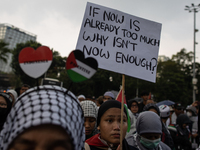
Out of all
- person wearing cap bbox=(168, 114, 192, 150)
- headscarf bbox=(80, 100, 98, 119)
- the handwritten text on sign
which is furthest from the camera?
person wearing cap bbox=(168, 114, 192, 150)

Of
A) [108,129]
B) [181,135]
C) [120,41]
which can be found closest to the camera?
[108,129]

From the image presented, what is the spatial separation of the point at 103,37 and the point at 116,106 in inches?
33.1

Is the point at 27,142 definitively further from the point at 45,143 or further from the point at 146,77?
the point at 146,77

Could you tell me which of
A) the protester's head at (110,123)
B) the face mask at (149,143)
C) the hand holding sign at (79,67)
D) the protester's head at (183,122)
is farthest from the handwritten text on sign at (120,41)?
the protester's head at (183,122)

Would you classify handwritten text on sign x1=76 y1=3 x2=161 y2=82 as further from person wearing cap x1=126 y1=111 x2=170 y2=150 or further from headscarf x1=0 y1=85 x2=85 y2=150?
headscarf x1=0 y1=85 x2=85 y2=150

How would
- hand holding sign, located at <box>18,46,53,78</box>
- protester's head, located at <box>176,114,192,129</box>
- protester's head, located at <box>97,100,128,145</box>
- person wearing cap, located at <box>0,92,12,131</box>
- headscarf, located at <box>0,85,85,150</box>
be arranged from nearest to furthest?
headscarf, located at <box>0,85,85,150</box> → hand holding sign, located at <box>18,46,53,78</box> → protester's head, located at <box>97,100,128,145</box> → person wearing cap, located at <box>0,92,12,131</box> → protester's head, located at <box>176,114,192,129</box>

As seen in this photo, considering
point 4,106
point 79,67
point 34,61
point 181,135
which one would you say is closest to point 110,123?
point 79,67

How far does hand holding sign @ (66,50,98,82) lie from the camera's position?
101 centimetres

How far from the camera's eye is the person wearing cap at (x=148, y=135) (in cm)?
228

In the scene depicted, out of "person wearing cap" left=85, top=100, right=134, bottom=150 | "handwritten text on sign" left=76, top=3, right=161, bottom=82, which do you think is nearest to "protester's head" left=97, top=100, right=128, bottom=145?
"person wearing cap" left=85, top=100, right=134, bottom=150

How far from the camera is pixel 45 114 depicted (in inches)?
36.0

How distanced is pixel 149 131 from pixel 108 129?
28.8 inches

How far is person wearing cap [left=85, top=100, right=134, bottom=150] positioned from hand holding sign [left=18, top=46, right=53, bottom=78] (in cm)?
112

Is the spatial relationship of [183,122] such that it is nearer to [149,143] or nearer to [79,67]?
[149,143]
